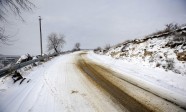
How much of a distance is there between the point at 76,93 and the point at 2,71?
14.3 ft

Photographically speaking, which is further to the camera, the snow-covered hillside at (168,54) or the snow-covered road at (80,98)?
the snow-covered hillside at (168,54)

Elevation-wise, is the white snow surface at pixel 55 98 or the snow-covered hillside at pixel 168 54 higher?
the snow-covered hillside at pixel 168 54

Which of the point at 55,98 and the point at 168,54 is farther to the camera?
the point at 168,54

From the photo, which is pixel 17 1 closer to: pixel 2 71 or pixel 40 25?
pixel 2 71

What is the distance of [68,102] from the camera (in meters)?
4.88

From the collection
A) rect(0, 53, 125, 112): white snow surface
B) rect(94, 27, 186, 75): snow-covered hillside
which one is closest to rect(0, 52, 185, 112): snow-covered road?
rect(0, 53, 125, 112): white snow surface

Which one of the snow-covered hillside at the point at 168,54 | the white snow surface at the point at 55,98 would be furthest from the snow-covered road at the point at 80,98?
the snow-covered hillside at the point at 168,54

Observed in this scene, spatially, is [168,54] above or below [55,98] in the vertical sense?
above

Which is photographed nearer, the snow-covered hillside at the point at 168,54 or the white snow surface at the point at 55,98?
the white snow surface at the point at 55,98

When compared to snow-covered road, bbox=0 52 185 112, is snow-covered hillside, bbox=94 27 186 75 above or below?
above

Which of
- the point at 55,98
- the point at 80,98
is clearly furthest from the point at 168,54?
the point at 55,98

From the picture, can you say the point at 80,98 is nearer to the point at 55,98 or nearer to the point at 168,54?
the point at 55,98

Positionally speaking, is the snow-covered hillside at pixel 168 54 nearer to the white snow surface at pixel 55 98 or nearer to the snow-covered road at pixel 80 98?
the snow-covered road at pixel 80 98

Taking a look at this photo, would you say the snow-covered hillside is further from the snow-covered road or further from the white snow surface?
the white snow surface
